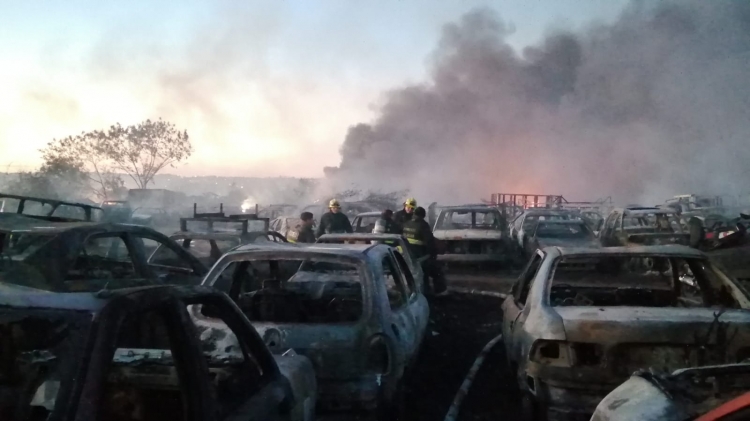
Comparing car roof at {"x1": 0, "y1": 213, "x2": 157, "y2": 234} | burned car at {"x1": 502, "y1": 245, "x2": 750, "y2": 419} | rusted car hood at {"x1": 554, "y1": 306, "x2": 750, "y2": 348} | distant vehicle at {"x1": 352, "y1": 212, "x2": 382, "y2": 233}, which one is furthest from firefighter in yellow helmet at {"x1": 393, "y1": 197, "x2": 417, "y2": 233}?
rusted car hood at {"x1": 554, "y1": 306, "x2": 750, "y2": 348}

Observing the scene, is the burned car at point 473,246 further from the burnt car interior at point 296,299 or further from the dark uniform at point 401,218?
the burnt car interior at point 296,299

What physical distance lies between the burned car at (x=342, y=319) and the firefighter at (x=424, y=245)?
4.24 m

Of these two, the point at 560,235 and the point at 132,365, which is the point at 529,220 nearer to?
the point at 560,235

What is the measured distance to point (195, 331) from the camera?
2.41 meters

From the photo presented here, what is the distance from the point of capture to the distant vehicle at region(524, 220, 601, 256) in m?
13.2

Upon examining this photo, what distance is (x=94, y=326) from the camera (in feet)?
6.34

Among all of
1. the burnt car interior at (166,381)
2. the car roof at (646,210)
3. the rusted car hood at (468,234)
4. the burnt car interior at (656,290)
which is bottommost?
the burnt car interior at (166,381)

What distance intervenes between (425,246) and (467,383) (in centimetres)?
455

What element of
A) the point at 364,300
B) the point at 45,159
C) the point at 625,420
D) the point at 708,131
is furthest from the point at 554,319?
the point at 708,131

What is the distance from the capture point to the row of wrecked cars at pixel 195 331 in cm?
204

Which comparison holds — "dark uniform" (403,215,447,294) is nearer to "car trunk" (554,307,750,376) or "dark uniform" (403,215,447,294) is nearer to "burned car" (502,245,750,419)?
"burned car" (502,245,750,419)

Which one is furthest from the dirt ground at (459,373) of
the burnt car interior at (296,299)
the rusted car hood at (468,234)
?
the rusted car hood at (468,234)

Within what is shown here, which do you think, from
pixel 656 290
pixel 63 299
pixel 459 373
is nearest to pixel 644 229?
pixel 656 290

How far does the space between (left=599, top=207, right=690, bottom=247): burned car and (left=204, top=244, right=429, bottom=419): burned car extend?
27.5 ft
